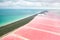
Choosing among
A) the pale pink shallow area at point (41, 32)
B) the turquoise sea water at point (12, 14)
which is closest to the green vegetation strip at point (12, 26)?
the turquoise sea water at point (12, 14)

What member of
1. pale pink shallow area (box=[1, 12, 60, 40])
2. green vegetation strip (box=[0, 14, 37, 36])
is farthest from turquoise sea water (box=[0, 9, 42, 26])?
pale pink shallow area (box=[1, 12, 60, 40])

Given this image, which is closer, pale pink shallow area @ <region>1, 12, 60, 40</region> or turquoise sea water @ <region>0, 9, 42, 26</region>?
pale pink shallow area @ <region>1, 12, 60, 40</region>

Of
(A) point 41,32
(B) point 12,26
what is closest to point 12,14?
(B) point 12,26

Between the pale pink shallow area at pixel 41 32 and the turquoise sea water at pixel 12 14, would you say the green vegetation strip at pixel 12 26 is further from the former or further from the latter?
the pale pink shallow area at pixel 41 32

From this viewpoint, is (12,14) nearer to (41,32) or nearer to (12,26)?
(12,26)

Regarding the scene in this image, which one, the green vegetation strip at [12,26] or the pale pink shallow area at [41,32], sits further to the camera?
the green vegetation strip at [12,26]

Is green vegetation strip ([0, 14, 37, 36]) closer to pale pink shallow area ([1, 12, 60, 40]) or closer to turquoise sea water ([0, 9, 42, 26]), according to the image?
turquoise sea water ([0, 9, 42, 26])
